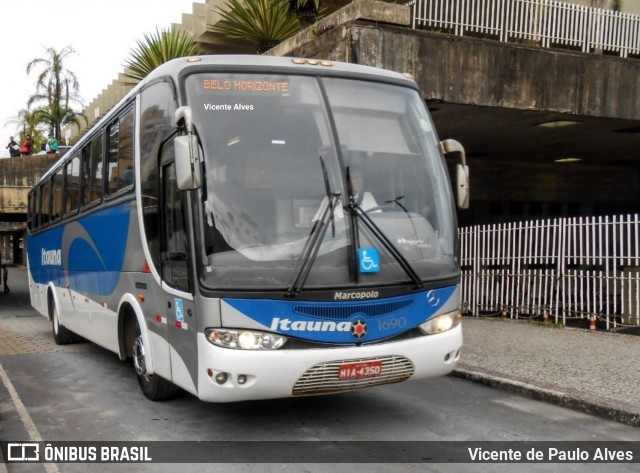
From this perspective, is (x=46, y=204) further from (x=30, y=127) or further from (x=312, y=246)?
(x=30, y=127)

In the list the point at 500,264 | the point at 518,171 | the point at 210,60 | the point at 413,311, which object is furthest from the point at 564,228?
the point at 518,171

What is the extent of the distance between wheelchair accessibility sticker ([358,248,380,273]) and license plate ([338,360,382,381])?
0.75m

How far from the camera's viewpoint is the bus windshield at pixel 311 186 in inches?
223

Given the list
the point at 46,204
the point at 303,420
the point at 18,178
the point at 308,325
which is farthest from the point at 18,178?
the point at 308,325

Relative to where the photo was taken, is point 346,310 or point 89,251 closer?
point 346,310

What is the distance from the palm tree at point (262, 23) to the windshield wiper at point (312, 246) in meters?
11.7

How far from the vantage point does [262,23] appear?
17.0 metres

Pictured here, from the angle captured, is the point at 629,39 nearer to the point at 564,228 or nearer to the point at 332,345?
the point at 564,228

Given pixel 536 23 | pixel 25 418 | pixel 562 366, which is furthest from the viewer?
pixel 536 23

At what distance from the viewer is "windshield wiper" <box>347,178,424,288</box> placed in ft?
19.3

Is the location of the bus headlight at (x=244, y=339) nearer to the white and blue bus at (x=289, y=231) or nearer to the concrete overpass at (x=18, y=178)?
the white and blue bus at (x=289, y=231)

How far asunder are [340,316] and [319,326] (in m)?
0.19

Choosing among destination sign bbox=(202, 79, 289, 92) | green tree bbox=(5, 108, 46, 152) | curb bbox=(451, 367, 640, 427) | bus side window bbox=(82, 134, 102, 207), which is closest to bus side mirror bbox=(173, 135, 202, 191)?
destination sign bbox=(202, 79, 289, 92)

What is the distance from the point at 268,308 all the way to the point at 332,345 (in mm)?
608
